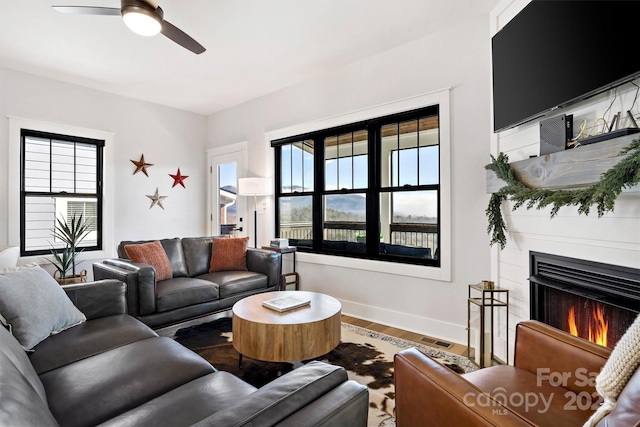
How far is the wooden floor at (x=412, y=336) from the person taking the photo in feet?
9.02

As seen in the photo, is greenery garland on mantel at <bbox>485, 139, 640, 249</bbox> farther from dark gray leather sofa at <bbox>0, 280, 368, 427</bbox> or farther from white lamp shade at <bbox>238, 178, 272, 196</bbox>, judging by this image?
white lamp shade at <bbox>238, 178, 272, 196</bbox>

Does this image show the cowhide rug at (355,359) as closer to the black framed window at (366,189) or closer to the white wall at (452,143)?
the white wall at (452,143)

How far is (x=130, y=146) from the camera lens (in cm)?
466

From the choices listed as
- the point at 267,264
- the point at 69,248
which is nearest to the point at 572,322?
the point at 267,264

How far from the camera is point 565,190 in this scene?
1789 millimetres

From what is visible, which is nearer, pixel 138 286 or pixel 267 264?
pixel 138 286

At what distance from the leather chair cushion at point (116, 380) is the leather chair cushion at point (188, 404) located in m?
0.09

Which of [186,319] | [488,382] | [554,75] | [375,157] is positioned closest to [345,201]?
[375,157]

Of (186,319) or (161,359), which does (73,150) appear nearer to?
(186,319)

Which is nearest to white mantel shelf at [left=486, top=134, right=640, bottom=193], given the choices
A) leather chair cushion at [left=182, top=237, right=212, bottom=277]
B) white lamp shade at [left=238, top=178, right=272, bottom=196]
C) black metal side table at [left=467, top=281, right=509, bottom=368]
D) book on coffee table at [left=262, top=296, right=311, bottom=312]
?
black metal side table at [left=467, top=281, right=509, bottom=368]

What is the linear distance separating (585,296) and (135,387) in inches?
89.1

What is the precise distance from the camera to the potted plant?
3702 millimetres

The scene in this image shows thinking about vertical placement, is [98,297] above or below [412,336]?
above

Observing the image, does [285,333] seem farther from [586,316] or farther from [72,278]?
[72,278]
